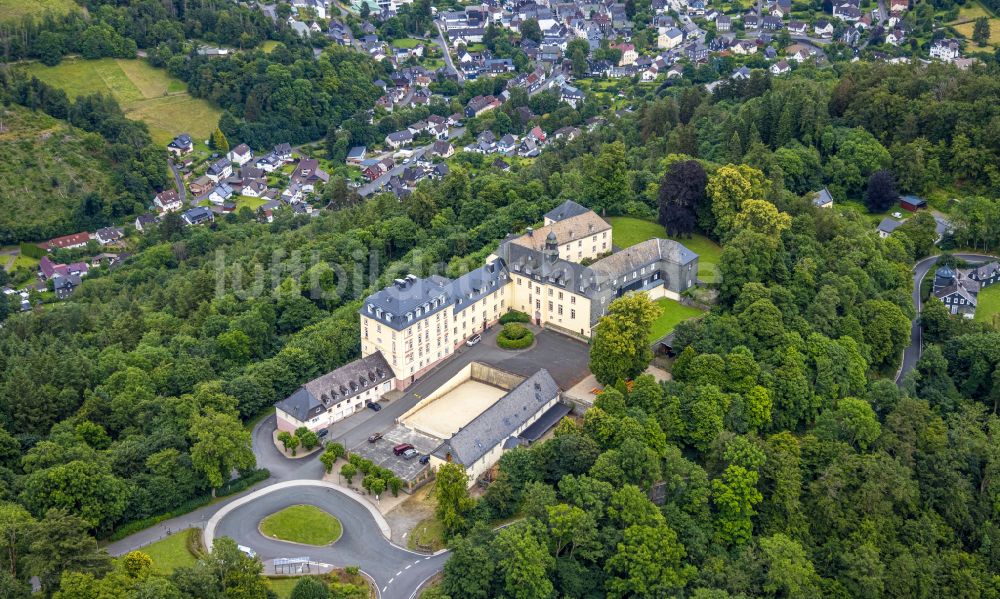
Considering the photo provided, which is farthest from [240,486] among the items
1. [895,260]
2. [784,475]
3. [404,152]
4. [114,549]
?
[404,152]

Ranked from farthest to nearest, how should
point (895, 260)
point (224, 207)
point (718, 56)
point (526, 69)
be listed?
1. point (526, 69)
2. point (718, 56)
3. point (224, 207)
4. point (895, 260)

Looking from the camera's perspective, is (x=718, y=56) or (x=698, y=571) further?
(x=718, y=56)

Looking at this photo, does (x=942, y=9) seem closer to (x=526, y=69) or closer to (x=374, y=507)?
(x=526, y=69)

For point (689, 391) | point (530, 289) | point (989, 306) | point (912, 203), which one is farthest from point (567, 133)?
point (689, 391)

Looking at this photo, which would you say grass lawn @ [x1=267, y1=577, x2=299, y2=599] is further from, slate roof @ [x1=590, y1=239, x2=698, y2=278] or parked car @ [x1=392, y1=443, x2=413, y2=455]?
slate roof @ [x1=590, y1=239, x2=698, y2=278]

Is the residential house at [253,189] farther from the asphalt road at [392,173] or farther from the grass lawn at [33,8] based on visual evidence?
the grass lawn at [33,8]

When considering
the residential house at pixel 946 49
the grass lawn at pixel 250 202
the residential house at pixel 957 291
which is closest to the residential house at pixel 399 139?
the grass lawn at pixel 250 202

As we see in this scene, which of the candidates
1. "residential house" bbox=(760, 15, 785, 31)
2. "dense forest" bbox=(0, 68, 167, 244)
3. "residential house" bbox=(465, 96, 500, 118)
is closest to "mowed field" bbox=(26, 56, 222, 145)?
"dense forest" bbox=(0, 68, 167, 244)

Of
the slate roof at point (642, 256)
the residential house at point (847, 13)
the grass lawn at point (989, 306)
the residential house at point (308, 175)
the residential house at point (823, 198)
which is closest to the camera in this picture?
the slate roof at point (642, 256)
